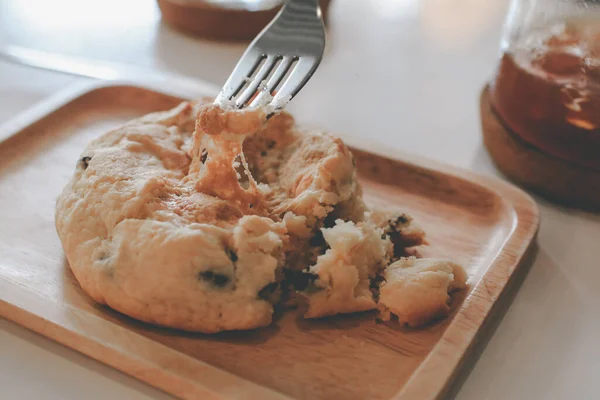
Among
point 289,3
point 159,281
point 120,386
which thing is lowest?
point 120,386

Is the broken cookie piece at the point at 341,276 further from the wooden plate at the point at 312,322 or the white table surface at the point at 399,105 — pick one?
the white table surface at the point at 399,105

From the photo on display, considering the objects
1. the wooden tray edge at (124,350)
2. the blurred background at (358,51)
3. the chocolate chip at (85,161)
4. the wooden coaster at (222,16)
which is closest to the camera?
the wooden tray edge at (124,350)

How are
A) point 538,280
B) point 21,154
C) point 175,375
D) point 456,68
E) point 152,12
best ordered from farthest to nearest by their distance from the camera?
point 152,12 < point 456,68 < point 21,154 < point 538,280 < point 175,375

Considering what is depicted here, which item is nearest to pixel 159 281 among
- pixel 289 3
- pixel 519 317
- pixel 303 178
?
pixel 303 178

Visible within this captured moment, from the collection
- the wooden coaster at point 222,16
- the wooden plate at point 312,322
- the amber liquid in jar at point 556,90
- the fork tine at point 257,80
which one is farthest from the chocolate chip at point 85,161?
the wooden coaster at point 222,16

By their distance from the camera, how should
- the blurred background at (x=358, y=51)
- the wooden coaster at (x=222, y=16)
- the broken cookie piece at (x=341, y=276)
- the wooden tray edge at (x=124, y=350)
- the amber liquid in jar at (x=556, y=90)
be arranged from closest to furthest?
1. the wooden tray edge at (x=124, y=350)
2. the broken cookie piece at (x=341, y=276)
3. the amber liquid in jar at (x=556, y=90)
4. the blurred background at (x=358, y=51)
5. the wooden coaster at (x=222, y=16)

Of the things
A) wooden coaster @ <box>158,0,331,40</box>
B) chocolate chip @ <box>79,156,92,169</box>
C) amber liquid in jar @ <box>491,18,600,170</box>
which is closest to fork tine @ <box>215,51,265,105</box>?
chocolate chip @ <box>79,156,92,169</box>

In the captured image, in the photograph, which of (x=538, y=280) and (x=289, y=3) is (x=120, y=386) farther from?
(x=289, y=3)
